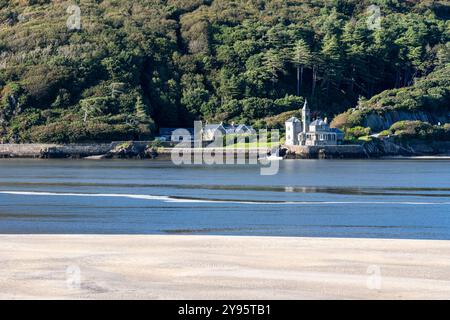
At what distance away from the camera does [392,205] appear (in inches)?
1780

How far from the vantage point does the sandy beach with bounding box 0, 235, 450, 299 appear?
66.3 feet

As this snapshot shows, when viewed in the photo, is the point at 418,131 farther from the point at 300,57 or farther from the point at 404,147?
the point at 300,57

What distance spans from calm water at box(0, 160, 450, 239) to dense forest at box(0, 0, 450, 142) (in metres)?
52.9

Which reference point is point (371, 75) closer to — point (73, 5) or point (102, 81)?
point (102, 81)

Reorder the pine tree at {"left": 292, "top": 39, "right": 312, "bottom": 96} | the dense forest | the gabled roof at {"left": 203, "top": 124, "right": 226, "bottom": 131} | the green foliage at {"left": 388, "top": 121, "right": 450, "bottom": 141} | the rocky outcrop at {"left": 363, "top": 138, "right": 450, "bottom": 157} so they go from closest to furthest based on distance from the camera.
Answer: the rocky outcrop at {"left": 363, "top": 138, "right": 450, "bottom": 157}, the green foliage at {"left": 388, "top": 121, "right": 450, "bottom": 141}, the gabled roof at {"left": 203, "top": 124, "right": 226, "bottom": 131}, the dense forest, the pine tree at {"left": 292, "top": 39, "right": 312, "bottom": 96}

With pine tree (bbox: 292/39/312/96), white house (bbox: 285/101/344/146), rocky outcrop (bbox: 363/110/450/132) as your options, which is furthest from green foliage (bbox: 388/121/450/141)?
pine tree (bbox: 292/39/312/96)

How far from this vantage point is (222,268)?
75.8 ft

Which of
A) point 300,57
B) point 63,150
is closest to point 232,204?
point 63,150

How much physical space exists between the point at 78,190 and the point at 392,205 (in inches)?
770

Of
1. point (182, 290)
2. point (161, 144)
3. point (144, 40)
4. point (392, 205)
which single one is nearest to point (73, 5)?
point (144, 40)

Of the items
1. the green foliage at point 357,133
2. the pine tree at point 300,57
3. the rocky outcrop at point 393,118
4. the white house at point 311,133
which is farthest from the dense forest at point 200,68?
the white house at point 311,133

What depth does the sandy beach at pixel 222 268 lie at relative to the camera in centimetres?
2022

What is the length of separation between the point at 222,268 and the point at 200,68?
121979 mm

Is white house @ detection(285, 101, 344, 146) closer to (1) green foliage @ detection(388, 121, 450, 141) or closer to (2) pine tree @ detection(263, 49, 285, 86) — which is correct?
(1) green foliage @ detection(388, 121, 450, 141)
